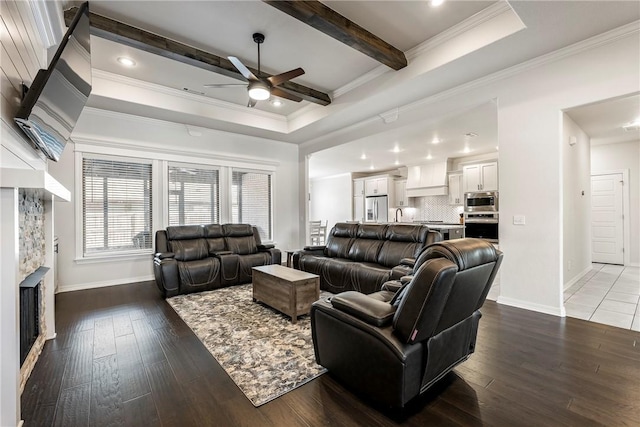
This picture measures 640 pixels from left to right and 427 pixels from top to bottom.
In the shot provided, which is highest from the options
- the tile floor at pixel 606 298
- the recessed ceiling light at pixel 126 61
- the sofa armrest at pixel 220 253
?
the recessed ceiling light at pixel 126 61

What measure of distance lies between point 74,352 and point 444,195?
8.37 metres

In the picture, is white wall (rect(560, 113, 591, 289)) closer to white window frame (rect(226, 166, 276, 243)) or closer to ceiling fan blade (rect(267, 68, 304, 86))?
ceiling fan blade (rect(267, 68, 304, 86))

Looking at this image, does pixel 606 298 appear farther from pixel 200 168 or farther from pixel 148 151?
pixel 148 151

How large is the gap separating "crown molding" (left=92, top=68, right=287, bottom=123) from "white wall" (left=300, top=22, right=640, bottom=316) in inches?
147

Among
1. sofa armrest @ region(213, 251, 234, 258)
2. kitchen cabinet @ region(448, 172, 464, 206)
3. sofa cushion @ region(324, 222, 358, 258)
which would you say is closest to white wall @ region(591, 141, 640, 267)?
kitchen cabinet @ region(448, 172, 464, 206)

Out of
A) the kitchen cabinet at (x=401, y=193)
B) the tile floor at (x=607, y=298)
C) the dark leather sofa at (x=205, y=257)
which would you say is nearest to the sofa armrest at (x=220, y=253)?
the dark leather sofa at (x=205, y=257)

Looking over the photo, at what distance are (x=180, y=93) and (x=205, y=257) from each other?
2.75 m

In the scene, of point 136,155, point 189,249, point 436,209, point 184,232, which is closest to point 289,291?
point 189,249

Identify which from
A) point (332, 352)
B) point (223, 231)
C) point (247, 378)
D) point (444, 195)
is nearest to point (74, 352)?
point (247, 378)

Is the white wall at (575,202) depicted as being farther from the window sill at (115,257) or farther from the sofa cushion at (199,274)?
the window sill at (115,257)

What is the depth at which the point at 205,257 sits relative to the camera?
4.79m

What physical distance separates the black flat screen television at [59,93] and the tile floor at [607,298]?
16.6 ft

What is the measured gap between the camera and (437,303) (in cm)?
155

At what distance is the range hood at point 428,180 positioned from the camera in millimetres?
8117
